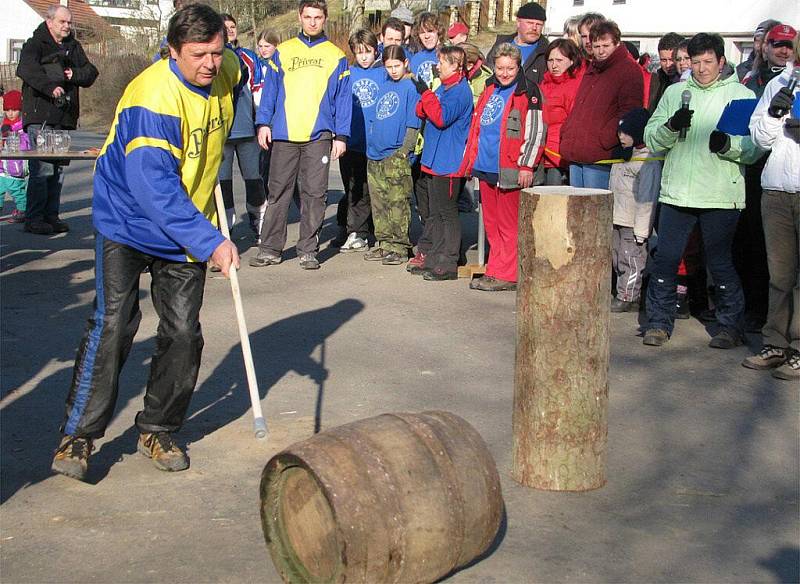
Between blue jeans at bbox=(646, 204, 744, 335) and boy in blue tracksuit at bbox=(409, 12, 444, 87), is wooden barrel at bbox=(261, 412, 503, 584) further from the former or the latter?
boy in blue tracksuit at bbox=(409, 12, 444, 87)

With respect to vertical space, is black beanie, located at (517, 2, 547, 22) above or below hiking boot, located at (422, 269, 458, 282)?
above

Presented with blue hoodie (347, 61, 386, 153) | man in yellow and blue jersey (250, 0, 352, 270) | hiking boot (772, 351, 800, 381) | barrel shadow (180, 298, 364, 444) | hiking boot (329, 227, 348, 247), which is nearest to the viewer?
barrel shadow (180, 298, 364, 444)

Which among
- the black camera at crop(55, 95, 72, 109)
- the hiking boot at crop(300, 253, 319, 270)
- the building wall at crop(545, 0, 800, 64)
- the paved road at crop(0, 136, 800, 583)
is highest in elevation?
the building wall at crop(545, 0, 800, 64)

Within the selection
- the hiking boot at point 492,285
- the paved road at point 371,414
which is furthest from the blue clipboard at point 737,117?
the hiking boot at point 492,285

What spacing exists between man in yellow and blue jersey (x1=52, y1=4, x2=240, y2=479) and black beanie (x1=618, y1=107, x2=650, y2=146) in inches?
148

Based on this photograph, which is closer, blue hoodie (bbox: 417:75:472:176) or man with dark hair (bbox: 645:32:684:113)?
man with dark hair (bbox: 645:32:684:113)

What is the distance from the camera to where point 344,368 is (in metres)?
7.33

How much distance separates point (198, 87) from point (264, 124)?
5.17 meters

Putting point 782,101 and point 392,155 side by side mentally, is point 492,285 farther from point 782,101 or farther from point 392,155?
point 782,101

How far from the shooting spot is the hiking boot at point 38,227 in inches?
468

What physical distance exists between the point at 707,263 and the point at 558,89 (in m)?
2.41

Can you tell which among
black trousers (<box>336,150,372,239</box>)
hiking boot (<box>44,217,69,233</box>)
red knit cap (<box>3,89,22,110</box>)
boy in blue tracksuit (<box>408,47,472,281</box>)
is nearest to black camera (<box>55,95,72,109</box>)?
red knit cap (<box>3,89,22,110</box>)

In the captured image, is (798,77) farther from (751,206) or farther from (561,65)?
(561,65)

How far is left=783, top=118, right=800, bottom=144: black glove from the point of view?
22.8 ft
